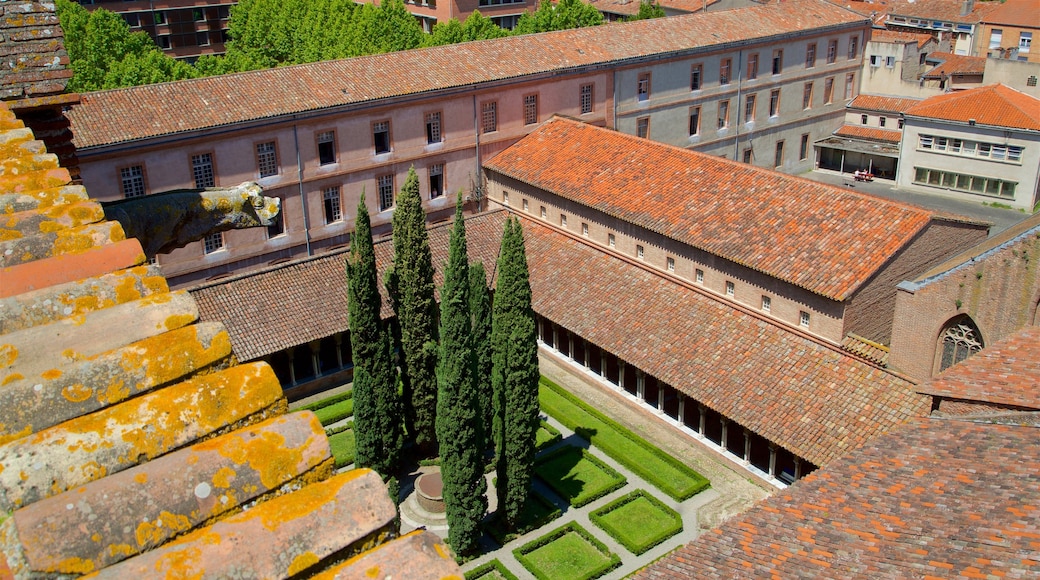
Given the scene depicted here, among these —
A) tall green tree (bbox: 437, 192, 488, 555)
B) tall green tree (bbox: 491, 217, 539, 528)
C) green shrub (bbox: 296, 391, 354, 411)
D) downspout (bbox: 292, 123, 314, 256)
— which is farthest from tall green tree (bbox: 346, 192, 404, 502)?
downspout (bbox: 292, 123, 314, 256)

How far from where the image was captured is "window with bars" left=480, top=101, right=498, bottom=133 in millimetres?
49125

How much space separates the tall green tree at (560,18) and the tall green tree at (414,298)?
139ft

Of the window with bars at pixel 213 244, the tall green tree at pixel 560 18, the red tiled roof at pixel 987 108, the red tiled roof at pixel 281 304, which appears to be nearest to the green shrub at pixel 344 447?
the red tiled roof at pixel 281 304

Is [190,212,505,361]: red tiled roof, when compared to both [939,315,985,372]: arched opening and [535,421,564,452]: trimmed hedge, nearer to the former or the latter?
[535,421,564,452]: trimmed hedge

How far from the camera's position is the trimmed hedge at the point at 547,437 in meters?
36.7

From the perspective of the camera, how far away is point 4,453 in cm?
497

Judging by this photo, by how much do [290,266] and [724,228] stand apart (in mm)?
19766

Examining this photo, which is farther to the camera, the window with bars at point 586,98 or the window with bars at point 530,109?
the window with bars at point 586,98

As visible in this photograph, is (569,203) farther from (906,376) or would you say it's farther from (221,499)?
(221,499)

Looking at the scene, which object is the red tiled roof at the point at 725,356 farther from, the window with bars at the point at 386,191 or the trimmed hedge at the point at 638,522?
the window with bars at the point at 386,191

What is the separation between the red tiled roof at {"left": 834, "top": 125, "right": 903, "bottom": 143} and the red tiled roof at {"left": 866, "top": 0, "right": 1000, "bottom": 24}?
34.1 meters

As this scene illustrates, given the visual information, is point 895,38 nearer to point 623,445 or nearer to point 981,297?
point 981,297

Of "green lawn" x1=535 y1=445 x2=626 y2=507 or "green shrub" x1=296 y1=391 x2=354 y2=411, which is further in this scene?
"green shrub" x1=296 y1=391 x2=354 y2=411

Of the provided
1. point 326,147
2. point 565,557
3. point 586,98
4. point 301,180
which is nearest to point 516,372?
point 565,557
